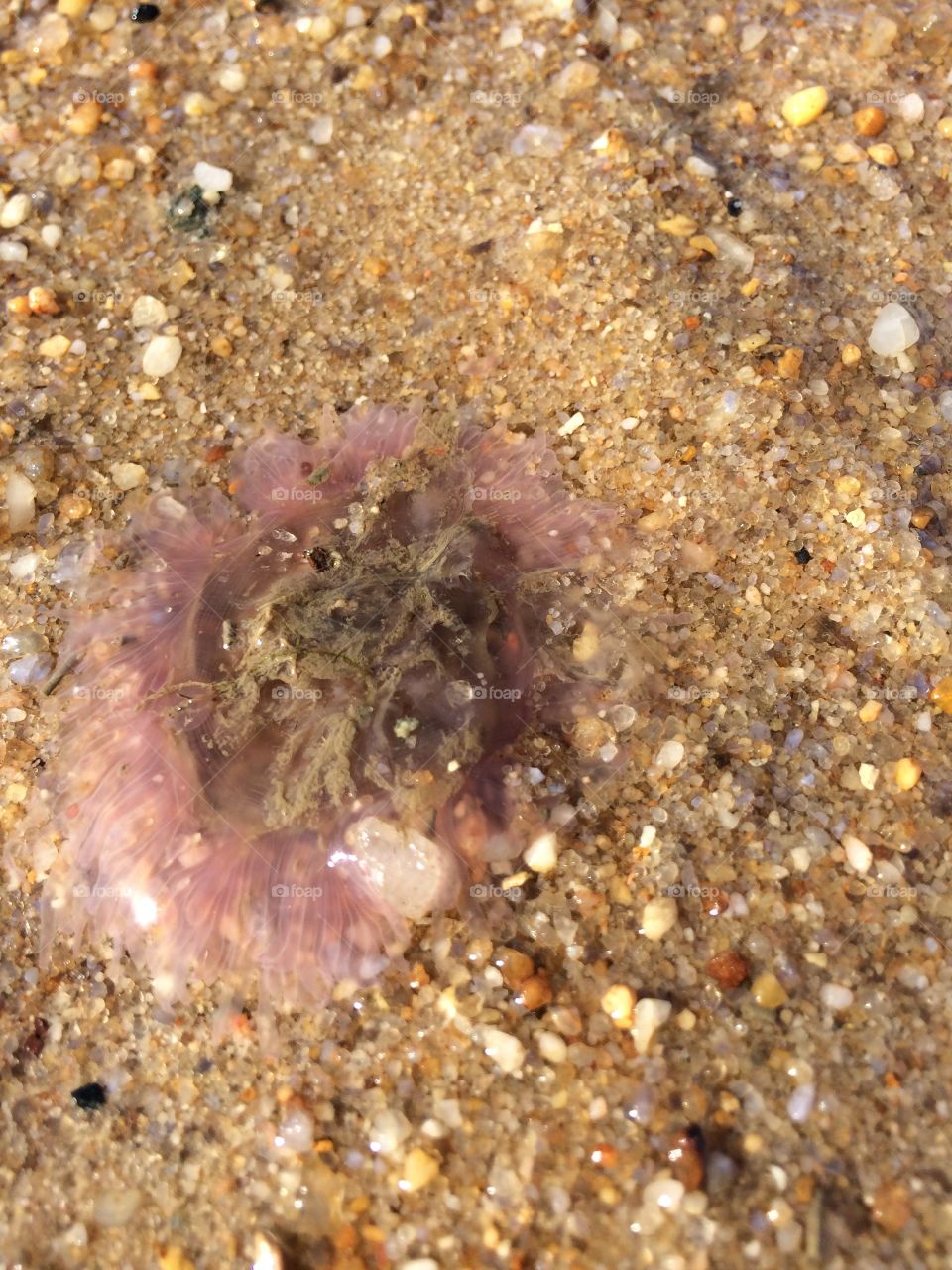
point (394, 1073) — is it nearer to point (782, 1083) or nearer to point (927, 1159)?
point (782, 1083)

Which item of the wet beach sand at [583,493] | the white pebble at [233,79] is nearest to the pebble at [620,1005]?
the wet beach sand at [583,493]

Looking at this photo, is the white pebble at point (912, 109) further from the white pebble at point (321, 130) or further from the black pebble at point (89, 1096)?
the black pebble at point (89, 1096)

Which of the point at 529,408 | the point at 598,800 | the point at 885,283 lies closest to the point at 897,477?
the point at 885,283

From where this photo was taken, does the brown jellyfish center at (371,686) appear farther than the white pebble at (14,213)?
No

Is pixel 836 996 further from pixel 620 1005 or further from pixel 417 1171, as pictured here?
pixel 417 1171

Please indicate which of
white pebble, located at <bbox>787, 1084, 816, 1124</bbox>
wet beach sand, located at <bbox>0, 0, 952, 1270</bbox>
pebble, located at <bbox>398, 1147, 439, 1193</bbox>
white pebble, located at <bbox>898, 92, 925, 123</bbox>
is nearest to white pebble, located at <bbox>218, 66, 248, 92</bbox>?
wet beach sand, located at <bbox>0, 0, 952, 1270</bbox>

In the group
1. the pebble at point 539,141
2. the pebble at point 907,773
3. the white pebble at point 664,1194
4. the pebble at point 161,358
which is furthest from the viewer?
the pebble at point 539,141

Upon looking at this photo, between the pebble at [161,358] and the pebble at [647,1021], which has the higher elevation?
the pebble at [161,358]

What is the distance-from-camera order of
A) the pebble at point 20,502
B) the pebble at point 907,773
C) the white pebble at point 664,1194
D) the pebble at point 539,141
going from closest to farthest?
the white pebble at point 664,1194 < the pebble at point 907,773 < the pebble at point 20,502 < the pebble at point 539,141
